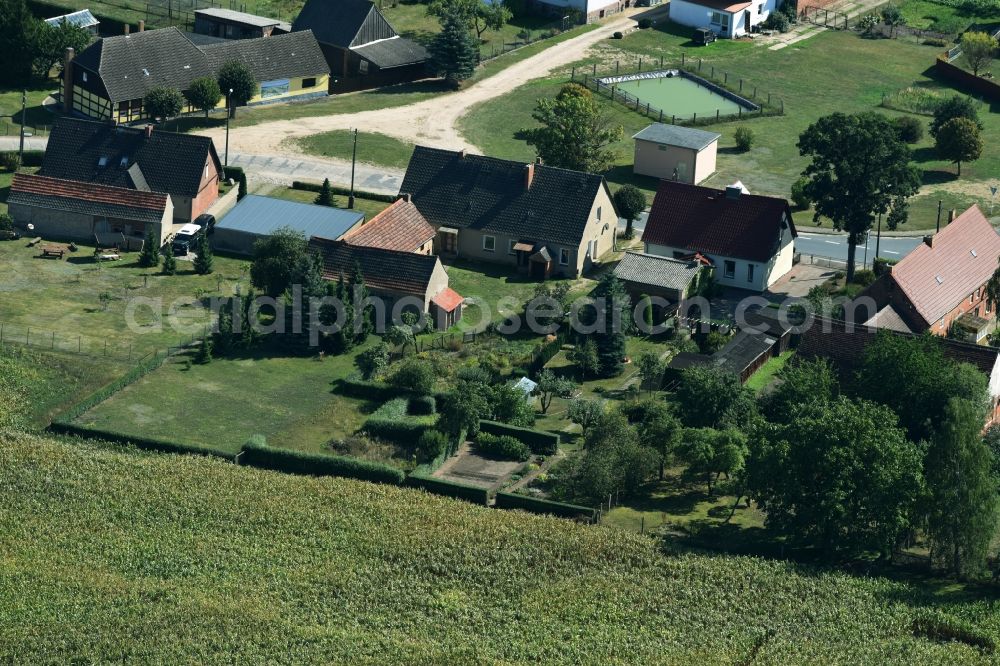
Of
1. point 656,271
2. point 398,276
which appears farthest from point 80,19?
point 656,271

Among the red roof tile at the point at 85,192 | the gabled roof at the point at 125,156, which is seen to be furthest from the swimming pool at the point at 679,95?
the red roof tile at the point at 85,192

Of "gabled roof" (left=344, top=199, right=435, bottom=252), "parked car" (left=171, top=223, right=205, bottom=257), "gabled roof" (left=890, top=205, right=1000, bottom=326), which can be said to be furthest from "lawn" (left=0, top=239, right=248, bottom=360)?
"gabled roof" (left=890, top=205, right=1000, bottom=326)

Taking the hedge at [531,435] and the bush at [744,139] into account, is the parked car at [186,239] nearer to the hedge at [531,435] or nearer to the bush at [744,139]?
the hedge at [531,435]

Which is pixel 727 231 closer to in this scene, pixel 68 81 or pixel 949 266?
pixel 949 266

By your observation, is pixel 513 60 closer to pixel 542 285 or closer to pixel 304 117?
pixel 304 117

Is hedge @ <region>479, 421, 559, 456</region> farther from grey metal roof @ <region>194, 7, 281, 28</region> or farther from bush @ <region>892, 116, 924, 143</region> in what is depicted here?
grey metal roof @ <region>194, 7, 281, 28</region>

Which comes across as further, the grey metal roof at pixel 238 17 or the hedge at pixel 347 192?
the grey metal roof at pixel 238 17
